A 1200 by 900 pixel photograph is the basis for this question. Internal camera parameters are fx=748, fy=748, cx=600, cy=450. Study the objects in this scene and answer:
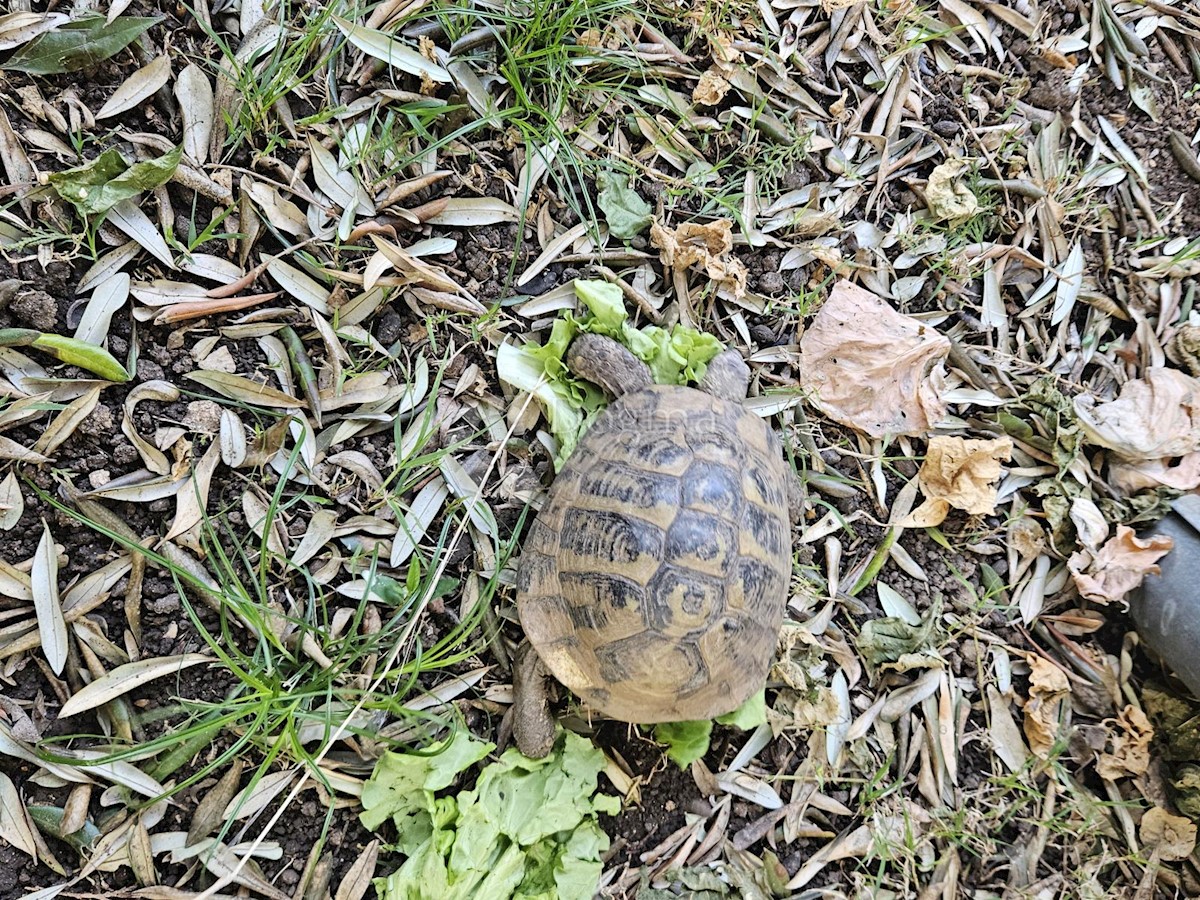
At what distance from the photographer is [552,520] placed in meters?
2.17

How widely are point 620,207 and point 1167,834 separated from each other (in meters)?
2.78

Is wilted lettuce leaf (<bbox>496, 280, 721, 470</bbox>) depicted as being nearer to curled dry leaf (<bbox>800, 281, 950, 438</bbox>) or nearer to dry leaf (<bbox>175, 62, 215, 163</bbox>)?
curled dry leaf (<bbox>800, 281, 950, 438</bbox>)

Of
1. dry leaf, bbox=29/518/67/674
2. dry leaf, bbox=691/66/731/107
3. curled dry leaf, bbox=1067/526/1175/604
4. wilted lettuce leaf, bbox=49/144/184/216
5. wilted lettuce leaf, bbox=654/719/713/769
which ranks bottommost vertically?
wilted lettuce leaf, bbox=654/719/713/769

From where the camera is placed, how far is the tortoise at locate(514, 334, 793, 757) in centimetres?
200

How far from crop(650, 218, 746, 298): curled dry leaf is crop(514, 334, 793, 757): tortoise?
46 cm

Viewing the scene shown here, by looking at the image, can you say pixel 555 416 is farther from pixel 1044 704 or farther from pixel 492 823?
pixel 1044 704

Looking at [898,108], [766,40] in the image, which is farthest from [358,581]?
[898,108]

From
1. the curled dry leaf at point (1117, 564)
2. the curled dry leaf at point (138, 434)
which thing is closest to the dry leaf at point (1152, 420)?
the curled dry leaf at point (1117, 564)

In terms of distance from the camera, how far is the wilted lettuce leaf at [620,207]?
2438 mm

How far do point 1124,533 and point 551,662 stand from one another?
202 cm

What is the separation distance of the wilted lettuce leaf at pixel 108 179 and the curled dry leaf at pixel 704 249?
1419mm

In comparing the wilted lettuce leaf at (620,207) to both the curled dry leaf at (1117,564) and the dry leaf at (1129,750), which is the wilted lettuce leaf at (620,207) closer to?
the curled dry leaf at (1117,564)

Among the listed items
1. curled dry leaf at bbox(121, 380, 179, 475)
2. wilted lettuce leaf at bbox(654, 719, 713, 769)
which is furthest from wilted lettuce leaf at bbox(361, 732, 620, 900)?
curled dry leaf at bbox(121, 380, 179, 475)

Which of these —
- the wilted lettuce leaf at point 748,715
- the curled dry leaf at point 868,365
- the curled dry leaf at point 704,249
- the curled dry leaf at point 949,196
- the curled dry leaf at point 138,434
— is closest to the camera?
the curled dry leaf at point 138,434
